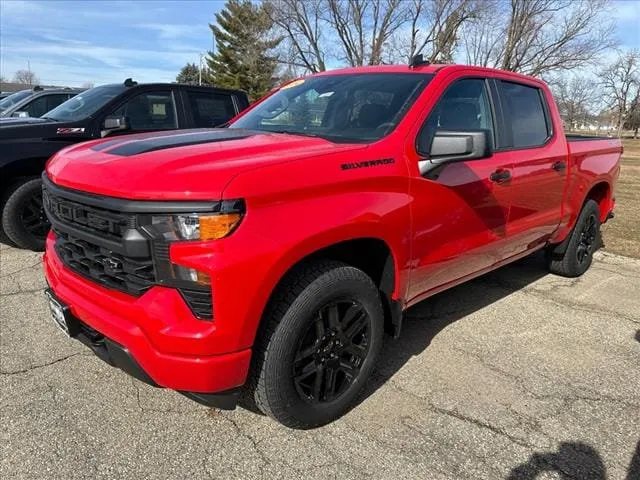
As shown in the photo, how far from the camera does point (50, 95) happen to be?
35.0ft

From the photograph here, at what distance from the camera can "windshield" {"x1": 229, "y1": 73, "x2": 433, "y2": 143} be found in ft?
9.90

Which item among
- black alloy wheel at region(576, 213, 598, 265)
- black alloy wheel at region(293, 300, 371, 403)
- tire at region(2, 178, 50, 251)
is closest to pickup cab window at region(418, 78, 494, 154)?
black alloy wheel at region(293, 300, 371, 403)

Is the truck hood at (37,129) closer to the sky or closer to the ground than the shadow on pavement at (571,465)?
closer to the sky

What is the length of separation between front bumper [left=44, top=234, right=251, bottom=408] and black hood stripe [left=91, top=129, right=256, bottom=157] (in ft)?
2.29

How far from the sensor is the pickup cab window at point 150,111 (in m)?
6.33

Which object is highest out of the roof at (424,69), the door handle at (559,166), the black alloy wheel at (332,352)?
the roof at (424,69)

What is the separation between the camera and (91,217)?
2.37 metres

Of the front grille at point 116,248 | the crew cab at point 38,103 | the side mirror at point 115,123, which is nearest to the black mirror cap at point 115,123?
the side mirror at point 115,123

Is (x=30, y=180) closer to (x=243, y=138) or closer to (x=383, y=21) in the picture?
(x=243, y=138)

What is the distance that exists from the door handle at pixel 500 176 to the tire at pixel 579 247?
184cm

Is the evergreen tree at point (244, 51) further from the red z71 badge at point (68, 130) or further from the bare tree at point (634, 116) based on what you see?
the bare tree at point (634, 116)

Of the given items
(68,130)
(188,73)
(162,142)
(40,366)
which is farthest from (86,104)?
(188,73)

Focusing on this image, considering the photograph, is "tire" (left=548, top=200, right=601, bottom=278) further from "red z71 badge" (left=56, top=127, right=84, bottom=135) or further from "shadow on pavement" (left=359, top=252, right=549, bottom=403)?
"red z71 badge" (left=56, top=127, right=84, bottom=135)

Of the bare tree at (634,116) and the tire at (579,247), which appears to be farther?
the bare tree at (634,116)
